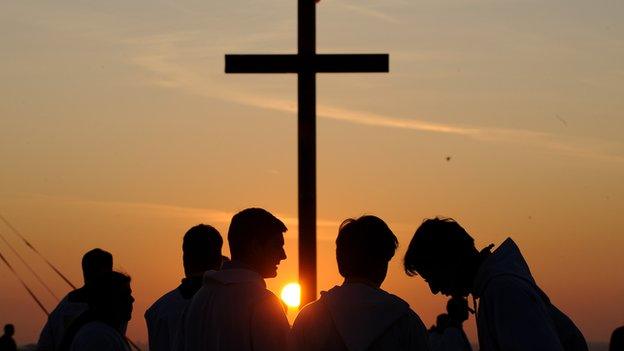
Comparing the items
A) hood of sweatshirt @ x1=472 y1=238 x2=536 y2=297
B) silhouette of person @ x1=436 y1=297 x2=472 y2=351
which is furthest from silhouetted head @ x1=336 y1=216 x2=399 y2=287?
silhouette of person @ x1=436 y1=297 x2=472 y2=351

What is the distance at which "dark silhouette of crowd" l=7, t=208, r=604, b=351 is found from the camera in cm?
786

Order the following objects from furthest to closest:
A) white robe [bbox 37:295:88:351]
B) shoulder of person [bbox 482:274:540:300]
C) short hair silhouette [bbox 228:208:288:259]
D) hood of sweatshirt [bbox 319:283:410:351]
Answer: white robe [bbox 37:295:88:351], short hair silhouette [bbox 228:208:288:259], hood of sweatshirt [bbox 319:283:410:351], shoulder of person [bbox 482:274:540:300]

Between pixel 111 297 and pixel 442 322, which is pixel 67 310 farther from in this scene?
pixel 442 322

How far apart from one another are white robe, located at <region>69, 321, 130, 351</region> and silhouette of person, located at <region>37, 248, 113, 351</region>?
1.92 meters

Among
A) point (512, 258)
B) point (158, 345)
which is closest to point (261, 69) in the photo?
point (158, 345)

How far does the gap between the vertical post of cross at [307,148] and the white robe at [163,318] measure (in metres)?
1.62

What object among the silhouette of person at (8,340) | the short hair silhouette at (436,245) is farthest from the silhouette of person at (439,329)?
the silhouette of person at (8,340)

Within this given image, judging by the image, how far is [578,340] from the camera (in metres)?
8.08

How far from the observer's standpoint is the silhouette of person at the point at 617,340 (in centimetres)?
1234

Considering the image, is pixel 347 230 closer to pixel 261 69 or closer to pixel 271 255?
pixel 271 255

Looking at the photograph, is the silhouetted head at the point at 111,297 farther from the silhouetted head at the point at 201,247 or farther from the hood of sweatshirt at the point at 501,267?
the hood of sweatshirt at the point at 501,267

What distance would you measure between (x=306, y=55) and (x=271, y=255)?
486 cm

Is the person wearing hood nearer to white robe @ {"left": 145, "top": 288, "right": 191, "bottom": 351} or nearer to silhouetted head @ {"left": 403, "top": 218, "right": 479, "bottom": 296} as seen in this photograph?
white robe @ {"left": 145, "top": 288, "right": 191, "bottom": 351}

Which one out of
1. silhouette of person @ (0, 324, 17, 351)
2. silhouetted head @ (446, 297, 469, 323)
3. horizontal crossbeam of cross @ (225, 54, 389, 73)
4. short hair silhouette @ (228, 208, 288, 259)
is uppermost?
horizontal crossbeam of cross @ (225, 54, 389, 73)
